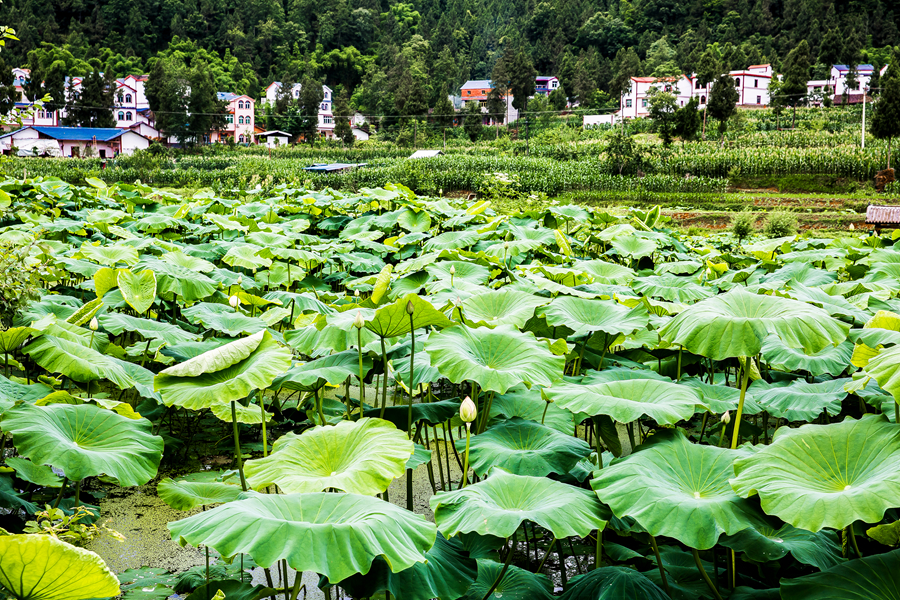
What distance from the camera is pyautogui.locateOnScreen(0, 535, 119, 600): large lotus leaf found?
1.18m

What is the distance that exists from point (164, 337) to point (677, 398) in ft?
7.53

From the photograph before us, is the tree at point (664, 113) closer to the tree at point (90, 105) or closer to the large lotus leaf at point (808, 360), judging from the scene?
the large lotus leaf at point (808, 360)

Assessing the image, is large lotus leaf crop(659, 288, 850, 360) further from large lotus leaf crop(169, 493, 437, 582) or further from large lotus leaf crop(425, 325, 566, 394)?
large lotus leaf crop(169, 493, 437, 582)

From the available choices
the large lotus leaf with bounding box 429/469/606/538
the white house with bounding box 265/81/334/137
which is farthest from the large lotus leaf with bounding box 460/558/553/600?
the white house with bounding box 265/81/334/137

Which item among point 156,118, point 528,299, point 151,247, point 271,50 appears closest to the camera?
point 528,299

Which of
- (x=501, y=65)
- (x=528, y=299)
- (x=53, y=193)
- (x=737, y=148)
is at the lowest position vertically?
(x=528, y=299)

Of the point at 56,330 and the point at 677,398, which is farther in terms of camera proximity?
the point at 56,330

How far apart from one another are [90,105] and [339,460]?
5182 centimetres

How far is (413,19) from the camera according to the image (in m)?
89.9

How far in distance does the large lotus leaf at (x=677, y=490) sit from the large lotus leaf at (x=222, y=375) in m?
1.03

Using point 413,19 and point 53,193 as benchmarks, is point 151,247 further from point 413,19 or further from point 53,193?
point 413,19

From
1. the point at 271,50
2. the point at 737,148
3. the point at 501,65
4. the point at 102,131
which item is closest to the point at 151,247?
the point at 737,148

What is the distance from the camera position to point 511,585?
1.86m

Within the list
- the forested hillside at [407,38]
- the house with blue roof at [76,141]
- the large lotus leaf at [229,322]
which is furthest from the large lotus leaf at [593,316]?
the forested hillside at [407,38]
